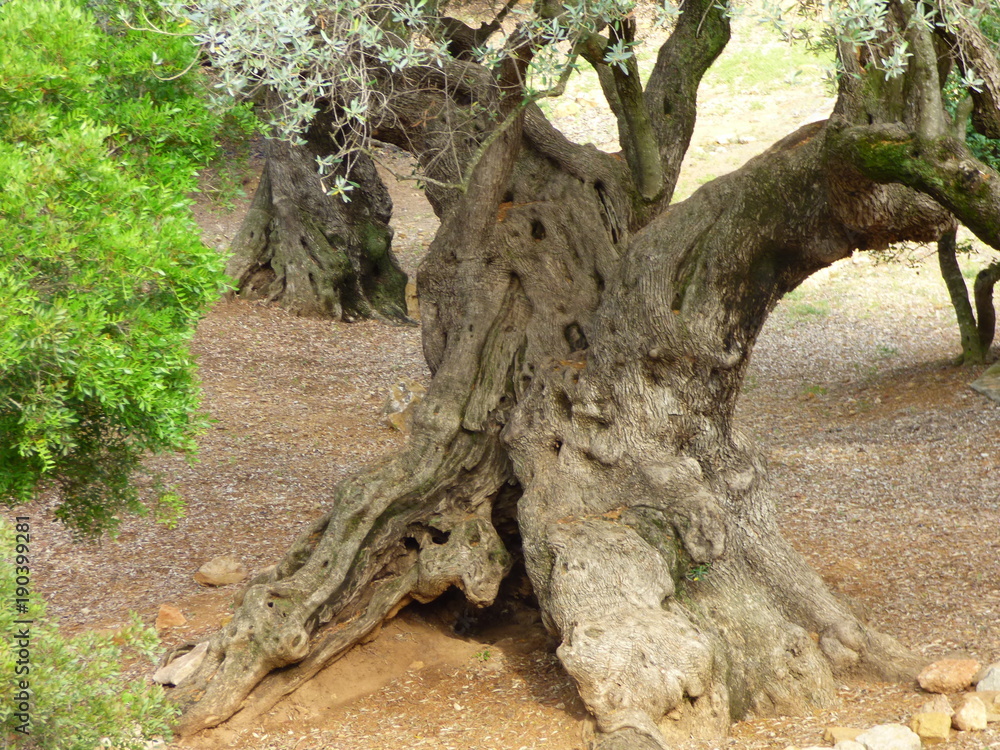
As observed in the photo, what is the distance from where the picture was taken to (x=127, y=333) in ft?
11.1

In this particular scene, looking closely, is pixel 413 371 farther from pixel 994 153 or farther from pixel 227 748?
pixel 227 748

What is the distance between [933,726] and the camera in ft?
15.3

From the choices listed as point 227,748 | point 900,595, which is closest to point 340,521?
point 227,748

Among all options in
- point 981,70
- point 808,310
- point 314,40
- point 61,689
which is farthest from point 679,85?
point 808,310

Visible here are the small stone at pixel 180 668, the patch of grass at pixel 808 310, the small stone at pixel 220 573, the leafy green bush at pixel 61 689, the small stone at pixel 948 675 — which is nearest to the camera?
the leafy green bush at pixel 61 689

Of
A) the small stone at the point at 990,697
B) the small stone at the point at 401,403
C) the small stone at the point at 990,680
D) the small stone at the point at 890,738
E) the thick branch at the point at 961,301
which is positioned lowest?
the small stone at the point at 401,403

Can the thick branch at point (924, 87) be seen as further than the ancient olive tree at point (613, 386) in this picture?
No

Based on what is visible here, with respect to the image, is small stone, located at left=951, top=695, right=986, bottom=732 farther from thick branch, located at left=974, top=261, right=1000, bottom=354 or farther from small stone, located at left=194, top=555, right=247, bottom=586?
thick branch, located at left=974, top=261, right=1000, bottom=354

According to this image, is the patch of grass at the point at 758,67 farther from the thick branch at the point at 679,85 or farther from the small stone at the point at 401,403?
the thick branch at the point at 679,85

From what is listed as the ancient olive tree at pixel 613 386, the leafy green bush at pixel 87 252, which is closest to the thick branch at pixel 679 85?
the ancient olive tree at pixel 613 386

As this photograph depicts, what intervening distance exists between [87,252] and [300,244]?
13.6 metres

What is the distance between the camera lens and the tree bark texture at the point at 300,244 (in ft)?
53.9

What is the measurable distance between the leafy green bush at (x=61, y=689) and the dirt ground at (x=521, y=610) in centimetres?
198

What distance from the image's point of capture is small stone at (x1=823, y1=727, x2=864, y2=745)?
4.74 m
